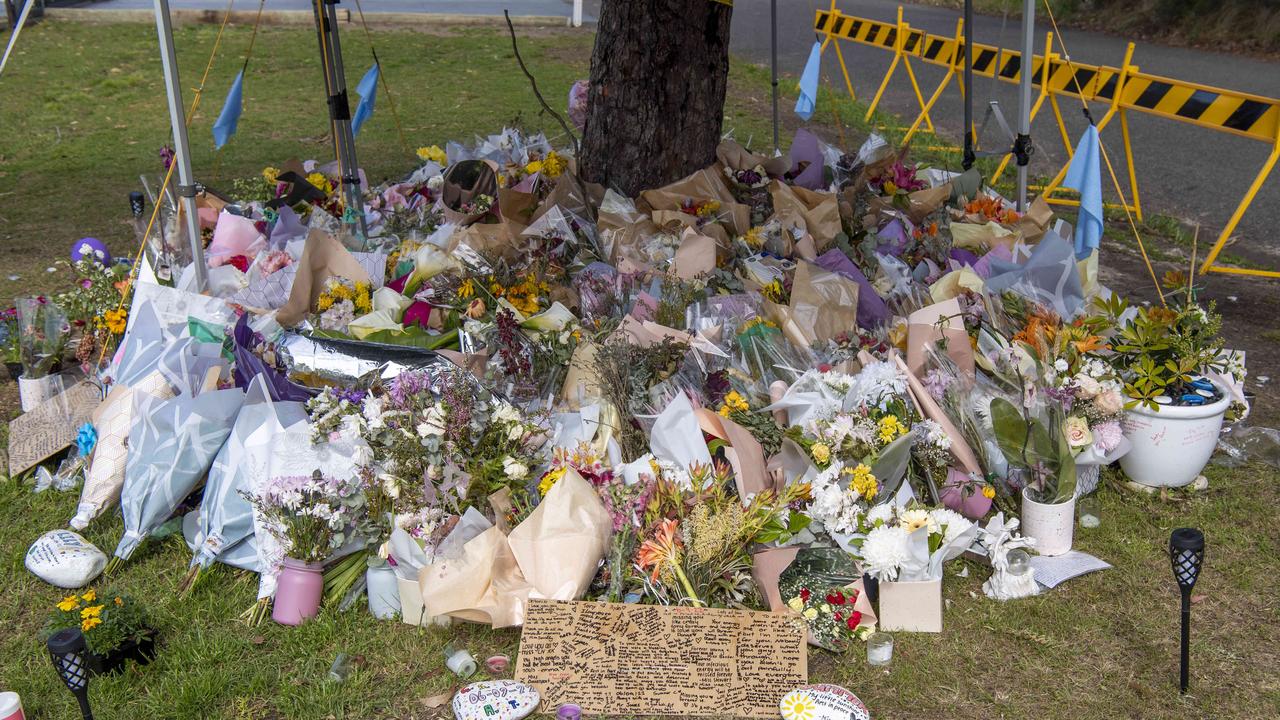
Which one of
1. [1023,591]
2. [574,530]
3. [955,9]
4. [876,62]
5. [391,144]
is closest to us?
[574,530]

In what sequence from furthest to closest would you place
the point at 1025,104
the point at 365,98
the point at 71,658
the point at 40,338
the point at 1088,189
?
the point at 365,98 → the point at 1025,104 → the point at 1088,189 → the point at 40,338 → the point at 71,658

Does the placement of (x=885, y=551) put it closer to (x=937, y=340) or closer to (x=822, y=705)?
(x=822, y=705)

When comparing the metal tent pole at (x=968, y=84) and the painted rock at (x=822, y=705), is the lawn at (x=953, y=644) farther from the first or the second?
the metal tent pole at (x=968, y=84)

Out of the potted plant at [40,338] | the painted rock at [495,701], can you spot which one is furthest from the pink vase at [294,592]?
the potted plant at [40,338]

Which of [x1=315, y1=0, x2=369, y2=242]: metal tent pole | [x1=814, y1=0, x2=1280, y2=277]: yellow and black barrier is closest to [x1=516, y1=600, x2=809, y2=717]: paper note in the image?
[x1=315, y1=0, x2=369, y2=242]: metal tent pole

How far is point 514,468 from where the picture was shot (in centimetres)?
279

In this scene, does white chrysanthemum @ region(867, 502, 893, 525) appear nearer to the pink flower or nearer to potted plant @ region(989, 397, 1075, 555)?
potted plant @ region(989, 397, 1075, 555)

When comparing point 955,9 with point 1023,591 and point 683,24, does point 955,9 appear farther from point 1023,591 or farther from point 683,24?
point 1023,591

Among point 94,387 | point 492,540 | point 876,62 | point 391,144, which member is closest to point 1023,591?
point 492,540

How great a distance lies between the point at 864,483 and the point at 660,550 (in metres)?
0.59

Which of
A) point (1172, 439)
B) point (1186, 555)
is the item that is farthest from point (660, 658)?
point (1172, 439)

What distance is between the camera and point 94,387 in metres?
3.68

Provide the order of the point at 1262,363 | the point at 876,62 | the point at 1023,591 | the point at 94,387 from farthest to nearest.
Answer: the point at 876,62
the point at 1262,363
the point at 94,387
the point at 1023,591

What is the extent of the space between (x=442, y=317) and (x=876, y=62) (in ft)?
32.6
